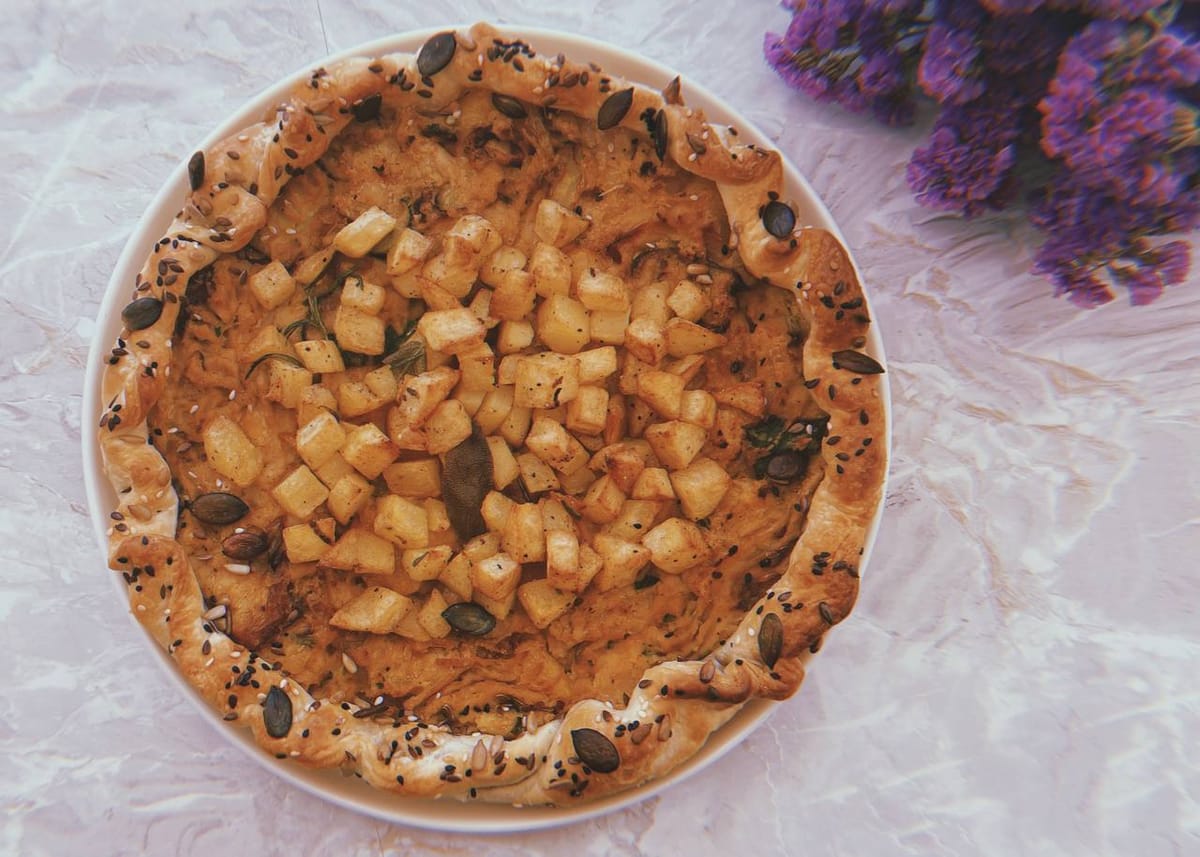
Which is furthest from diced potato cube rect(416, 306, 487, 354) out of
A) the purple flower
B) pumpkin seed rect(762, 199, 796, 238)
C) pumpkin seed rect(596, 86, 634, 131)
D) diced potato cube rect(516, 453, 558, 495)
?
the purple flower

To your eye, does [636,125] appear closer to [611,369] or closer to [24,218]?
[611,369]

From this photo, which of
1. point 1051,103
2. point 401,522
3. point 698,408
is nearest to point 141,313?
point 401,522

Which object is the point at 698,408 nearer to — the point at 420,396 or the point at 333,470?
the point at 420,396

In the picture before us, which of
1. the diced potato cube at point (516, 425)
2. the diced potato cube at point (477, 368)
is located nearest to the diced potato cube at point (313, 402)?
the diced potato cube at point (477, 368)

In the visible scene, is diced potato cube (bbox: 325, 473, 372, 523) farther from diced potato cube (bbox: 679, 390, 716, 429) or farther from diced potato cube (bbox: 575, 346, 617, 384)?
diced potato cube (bbox: 679, 390, 716, 429)

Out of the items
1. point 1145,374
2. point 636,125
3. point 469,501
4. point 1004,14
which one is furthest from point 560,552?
point 1145,374

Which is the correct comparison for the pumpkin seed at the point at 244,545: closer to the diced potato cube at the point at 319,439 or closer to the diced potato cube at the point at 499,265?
the diced potato cube at the point at 319,439
